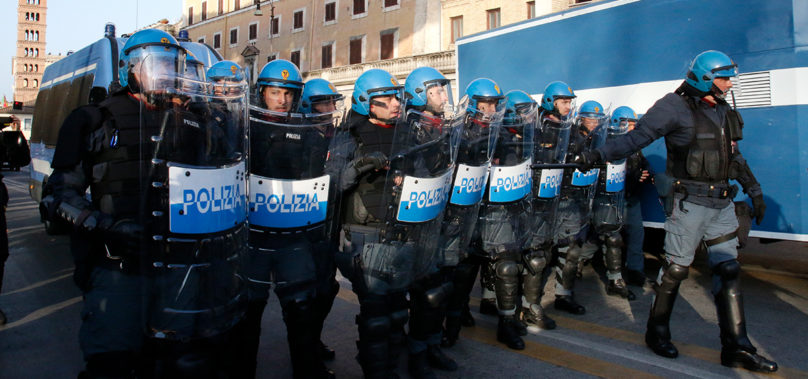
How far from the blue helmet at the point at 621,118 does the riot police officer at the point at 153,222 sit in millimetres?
4723

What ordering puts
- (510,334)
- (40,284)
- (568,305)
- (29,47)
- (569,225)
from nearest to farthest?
(510,334) < (569,225) < (568,305) < (40,284) < (29,47)

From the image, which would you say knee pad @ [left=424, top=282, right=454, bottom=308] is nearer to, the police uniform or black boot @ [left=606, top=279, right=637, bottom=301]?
the police uniform

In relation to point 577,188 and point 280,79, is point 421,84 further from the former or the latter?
point 577,188

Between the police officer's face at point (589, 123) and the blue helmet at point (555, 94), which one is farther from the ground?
the blue helmet at point (555, 94)

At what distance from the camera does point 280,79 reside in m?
3.33

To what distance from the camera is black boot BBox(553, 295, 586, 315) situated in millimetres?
5195

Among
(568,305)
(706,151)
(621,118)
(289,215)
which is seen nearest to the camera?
(289,215)

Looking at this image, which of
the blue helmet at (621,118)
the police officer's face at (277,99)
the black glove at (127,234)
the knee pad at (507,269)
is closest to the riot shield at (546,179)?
the knee pad at (507,269)

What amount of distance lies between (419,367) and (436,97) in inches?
72.2

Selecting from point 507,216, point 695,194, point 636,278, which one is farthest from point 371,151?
point 636,278

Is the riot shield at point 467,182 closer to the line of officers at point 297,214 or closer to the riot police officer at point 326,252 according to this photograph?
the line of officers at point 297,214

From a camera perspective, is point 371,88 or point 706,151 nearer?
point 371,88

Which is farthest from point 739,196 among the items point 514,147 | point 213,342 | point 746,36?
point 213,342

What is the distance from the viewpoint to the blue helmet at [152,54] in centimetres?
254
